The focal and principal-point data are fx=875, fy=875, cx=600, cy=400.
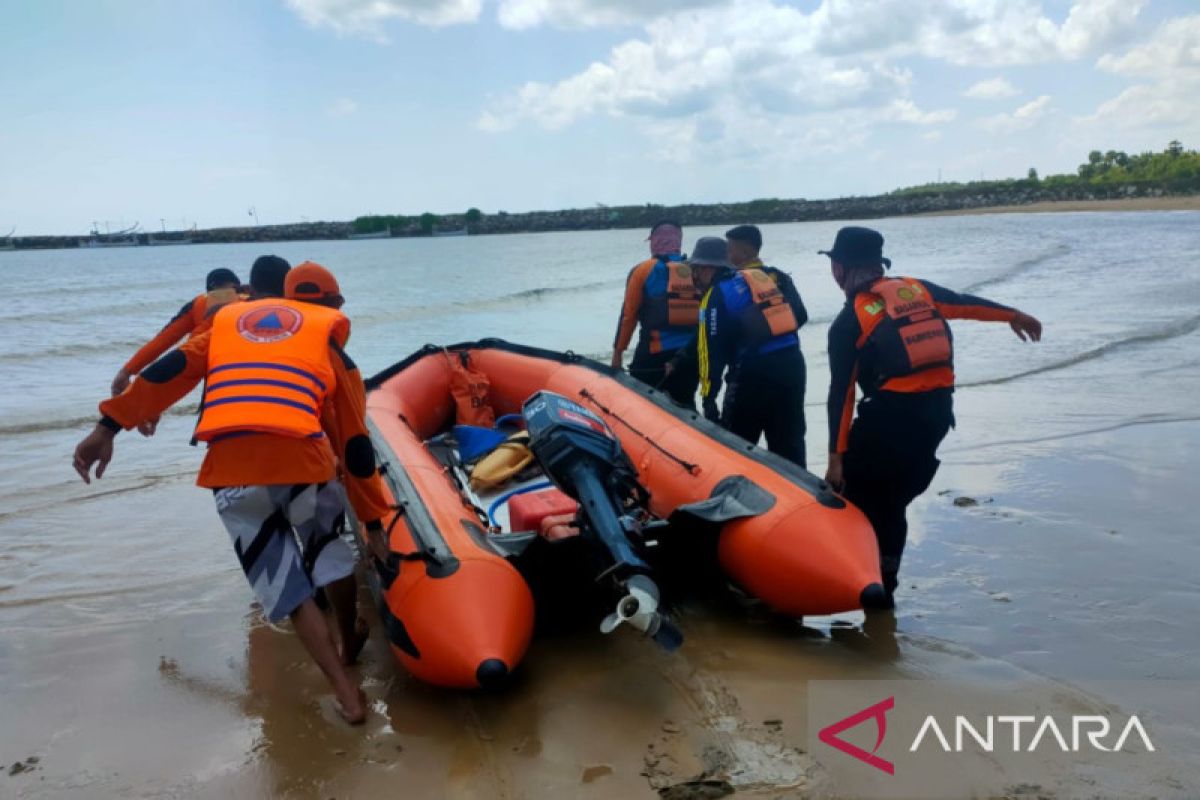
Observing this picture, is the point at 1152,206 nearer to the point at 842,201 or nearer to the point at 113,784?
the point at 842,201

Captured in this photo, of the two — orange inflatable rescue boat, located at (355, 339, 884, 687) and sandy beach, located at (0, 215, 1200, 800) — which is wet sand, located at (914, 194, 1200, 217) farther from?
orange inflatable rescue boat, located at (355, 339, 884, 687)

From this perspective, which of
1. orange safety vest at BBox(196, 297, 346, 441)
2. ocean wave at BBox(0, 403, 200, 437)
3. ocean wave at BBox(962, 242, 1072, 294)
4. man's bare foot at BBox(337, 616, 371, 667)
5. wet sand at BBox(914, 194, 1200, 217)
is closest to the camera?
orange safety vest at BBox(196, 297, 346, 441)

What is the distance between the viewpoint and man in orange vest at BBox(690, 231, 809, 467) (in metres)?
3.88

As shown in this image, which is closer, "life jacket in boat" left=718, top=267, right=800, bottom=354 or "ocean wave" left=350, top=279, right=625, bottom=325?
"life jacket in boat" left=718, top=267, right=800, bottom=354

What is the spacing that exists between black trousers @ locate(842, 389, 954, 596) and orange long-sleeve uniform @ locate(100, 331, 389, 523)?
1691 mm

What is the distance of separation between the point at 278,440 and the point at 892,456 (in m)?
2.05

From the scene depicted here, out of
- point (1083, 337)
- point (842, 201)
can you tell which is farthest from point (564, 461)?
point (842, 201)

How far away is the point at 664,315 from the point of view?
4.95 m

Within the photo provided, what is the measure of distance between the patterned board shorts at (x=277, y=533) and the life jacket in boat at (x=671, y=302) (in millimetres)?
2729

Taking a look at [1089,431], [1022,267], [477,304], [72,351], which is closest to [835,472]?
[1089,431]

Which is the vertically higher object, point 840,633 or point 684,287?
point 684,287

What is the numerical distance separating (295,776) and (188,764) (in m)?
0.38

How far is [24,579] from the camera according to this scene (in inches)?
162

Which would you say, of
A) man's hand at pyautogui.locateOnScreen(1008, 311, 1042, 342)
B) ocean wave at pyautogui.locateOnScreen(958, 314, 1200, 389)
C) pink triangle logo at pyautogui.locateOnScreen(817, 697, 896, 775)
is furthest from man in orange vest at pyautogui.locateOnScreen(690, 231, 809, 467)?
ocean wave at pyautogui.locateOnScreen(958, 314, 1200, 389)
